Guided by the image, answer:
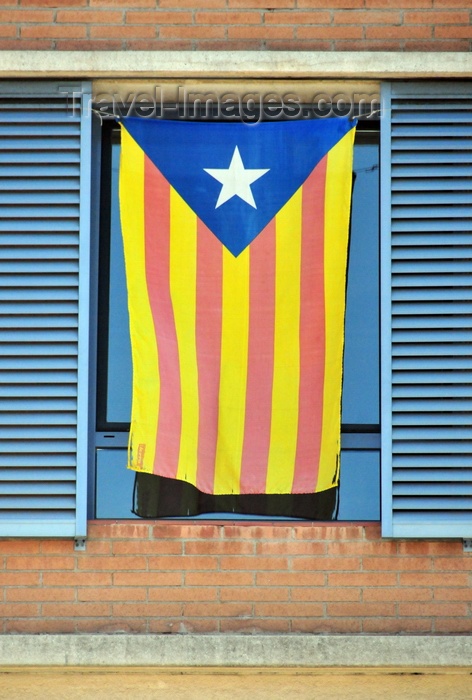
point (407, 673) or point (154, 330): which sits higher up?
point (154, 330)

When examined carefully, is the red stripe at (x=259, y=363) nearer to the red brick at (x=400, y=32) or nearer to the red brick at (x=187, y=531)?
the red brick at (x=187, y=531)

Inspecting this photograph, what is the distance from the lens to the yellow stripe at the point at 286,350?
5.93m

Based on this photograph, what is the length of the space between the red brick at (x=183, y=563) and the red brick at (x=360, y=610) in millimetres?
673

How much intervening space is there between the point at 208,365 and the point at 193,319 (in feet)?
0.88

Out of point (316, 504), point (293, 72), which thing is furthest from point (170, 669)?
point (293, 72)

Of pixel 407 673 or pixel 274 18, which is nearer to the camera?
pixel 407 673

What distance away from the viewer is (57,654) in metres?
5.67

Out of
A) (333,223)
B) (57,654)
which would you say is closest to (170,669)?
(57,654)

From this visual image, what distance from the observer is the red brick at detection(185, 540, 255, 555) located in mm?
5859

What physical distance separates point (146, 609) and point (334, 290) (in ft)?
6.59

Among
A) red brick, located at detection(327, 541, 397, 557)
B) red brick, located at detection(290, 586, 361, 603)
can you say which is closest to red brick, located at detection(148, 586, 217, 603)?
red brick, located at detection(290, 586, 361, 603)

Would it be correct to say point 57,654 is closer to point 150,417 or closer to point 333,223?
point 150,417

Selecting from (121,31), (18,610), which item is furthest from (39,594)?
(121,31)

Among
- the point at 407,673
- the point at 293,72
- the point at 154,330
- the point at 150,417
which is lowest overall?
the point at 407,673
